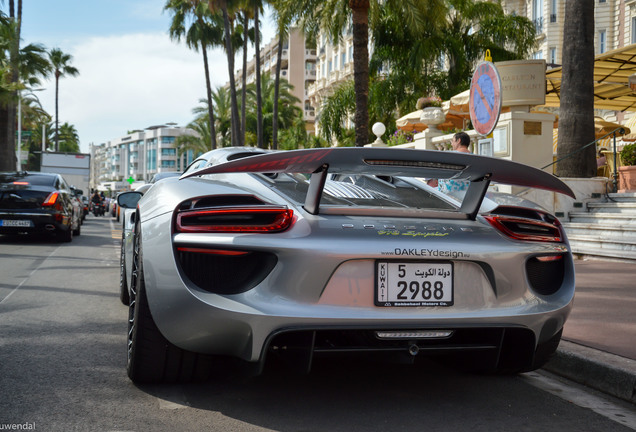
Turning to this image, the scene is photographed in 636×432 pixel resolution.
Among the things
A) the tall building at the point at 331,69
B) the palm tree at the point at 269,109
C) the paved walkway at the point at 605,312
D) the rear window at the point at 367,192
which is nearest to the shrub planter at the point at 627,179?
the paved walkway at the point at 605,312

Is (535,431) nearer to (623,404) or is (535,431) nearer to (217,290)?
(623,404)

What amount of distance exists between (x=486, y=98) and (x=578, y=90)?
19.5 ft

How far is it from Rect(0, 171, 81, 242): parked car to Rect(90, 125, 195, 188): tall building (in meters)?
116

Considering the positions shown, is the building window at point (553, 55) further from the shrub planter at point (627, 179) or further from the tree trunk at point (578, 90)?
the shrub planter at point (627, 179)

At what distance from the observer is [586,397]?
3.69 m

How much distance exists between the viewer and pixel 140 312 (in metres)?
3.23

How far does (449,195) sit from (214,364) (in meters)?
1.55

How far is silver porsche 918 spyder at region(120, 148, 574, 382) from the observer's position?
2.87 metres

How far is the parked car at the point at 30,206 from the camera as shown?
42.8 feet

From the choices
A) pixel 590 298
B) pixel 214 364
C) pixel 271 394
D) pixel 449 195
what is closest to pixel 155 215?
pixel 214 364

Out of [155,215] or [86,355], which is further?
[86,355]

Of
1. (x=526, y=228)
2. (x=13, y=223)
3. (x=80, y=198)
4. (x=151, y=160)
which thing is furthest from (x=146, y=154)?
(x=526, y=228)

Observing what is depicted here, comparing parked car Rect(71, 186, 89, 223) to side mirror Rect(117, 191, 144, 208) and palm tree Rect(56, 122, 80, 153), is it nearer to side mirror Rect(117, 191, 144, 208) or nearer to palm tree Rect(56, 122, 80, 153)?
side mirror Rect(117, 191, 144, 208)

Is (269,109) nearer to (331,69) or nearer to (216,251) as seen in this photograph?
(331,69)
